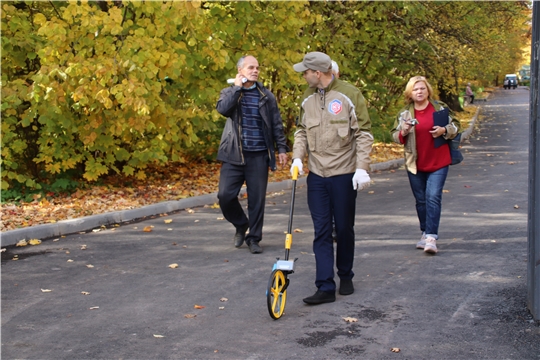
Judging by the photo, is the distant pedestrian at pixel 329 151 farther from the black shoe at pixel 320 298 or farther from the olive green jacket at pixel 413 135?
the olive green jacket at pixel 413 135

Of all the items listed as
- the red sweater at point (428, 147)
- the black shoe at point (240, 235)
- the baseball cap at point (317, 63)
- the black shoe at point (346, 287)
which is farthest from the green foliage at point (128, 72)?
the black shoe at point (346, 287)

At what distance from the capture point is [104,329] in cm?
564

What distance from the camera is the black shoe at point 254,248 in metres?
8.27

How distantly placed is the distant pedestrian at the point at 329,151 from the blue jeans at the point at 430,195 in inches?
73.6

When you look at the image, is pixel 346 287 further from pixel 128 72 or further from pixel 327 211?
pixel 128 72

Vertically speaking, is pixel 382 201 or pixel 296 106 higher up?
pixel 296 106

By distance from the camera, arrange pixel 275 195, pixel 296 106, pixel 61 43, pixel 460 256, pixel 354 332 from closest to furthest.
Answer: pixel 354 332 → pixel 460 256 → pixel 61 43 → pixel 275 195 → pixel 296 106

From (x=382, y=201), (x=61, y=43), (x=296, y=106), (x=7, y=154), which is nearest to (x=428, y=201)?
(x=382, y=201)

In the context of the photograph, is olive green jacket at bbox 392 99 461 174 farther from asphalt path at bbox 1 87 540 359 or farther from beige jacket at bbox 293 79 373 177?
beige jacket at bbox 293 79 373 177

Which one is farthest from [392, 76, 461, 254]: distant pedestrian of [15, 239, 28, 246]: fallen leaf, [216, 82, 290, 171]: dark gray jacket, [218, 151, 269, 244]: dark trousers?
[15, 239, 28, 246]: fallen leaf

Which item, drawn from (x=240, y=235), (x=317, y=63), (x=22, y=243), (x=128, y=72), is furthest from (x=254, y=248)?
(x=128, y=72)

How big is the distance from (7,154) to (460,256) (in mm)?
8046

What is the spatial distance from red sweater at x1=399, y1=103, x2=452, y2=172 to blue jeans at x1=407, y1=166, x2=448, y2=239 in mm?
79

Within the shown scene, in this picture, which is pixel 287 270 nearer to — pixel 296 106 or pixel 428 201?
pixel 428 201
